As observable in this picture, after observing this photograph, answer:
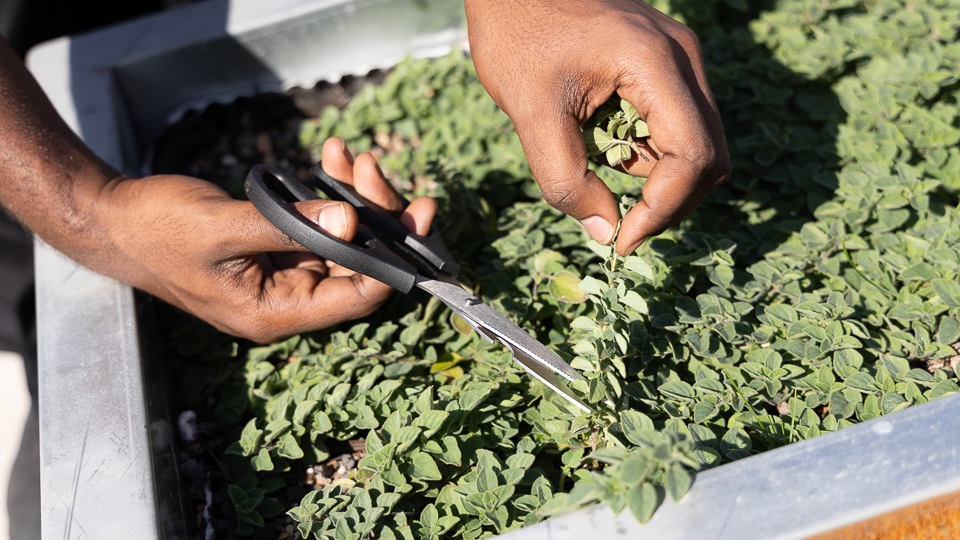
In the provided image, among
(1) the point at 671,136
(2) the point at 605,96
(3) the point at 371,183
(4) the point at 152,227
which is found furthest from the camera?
(3) the point at 371,183

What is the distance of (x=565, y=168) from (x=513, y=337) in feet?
1.12

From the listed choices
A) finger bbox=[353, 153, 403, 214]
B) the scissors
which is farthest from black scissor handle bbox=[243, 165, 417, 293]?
finger bbox=[353, 153, 403, 214]

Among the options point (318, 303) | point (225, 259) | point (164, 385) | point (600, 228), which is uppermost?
point (600, 228)

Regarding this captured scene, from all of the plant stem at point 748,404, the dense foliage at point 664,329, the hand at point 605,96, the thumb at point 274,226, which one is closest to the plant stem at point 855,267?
the dense foliage at point 664,329

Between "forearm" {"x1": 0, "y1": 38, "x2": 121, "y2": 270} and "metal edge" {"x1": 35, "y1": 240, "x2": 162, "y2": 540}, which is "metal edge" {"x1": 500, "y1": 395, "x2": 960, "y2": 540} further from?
"forearm" {"x1": 0, "y1": 38, "x2": 121, "y2": 270}

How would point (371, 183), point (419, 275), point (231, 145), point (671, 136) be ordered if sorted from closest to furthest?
point (671, 136)
point (419, 275)
point (371, 183)
point (231, 145)

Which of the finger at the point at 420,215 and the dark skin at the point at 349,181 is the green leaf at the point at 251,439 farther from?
the finger at the point at 420,215

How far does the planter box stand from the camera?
0.95 meters

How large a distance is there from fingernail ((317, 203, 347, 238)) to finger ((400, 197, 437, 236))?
28 cm

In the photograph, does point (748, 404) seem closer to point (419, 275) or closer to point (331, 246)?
point (419, 275)

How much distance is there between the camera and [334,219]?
4.27 ft

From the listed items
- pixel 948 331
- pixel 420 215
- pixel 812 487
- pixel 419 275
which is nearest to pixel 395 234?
pixel 420 215

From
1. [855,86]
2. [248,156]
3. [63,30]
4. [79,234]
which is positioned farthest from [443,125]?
[63,30]

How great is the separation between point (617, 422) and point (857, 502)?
0.46m
